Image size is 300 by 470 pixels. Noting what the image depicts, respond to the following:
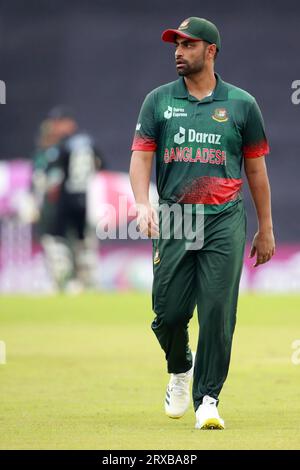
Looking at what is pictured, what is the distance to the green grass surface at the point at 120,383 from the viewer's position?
748 cm

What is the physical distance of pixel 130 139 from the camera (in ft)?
72.3

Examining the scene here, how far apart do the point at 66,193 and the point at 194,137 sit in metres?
14.5

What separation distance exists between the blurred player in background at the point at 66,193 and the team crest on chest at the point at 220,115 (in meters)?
13.9

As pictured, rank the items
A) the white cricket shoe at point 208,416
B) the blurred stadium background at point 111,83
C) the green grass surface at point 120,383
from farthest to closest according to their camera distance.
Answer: the blurred stadium background at point 111,83 < the white cricket shoe at point 208,416 < the green grass surface at point 120,383

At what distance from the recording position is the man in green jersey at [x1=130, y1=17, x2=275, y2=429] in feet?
26.0

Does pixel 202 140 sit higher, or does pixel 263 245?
pixel 202 140

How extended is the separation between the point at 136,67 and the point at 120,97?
1.77ft

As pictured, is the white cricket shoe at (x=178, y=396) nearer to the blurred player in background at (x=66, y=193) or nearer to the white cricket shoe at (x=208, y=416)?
the white cricket shoe at (x=208, y=416)

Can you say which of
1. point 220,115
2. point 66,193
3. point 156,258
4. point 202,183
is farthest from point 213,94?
point 66,193

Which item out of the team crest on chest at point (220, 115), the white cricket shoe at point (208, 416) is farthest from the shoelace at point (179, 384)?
the team crest on chest at point (220, 115)

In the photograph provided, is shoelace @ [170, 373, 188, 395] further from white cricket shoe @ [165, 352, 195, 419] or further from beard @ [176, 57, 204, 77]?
beard @ [176, 57, 204, 77]

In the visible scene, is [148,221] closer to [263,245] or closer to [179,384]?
[263,245]

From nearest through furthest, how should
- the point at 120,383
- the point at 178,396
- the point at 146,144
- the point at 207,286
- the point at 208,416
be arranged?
the point at 208,416 → the point at 207,286 → the point at 146,144 → the point at 178,396 → the point at 120,383

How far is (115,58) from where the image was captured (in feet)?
73.2
